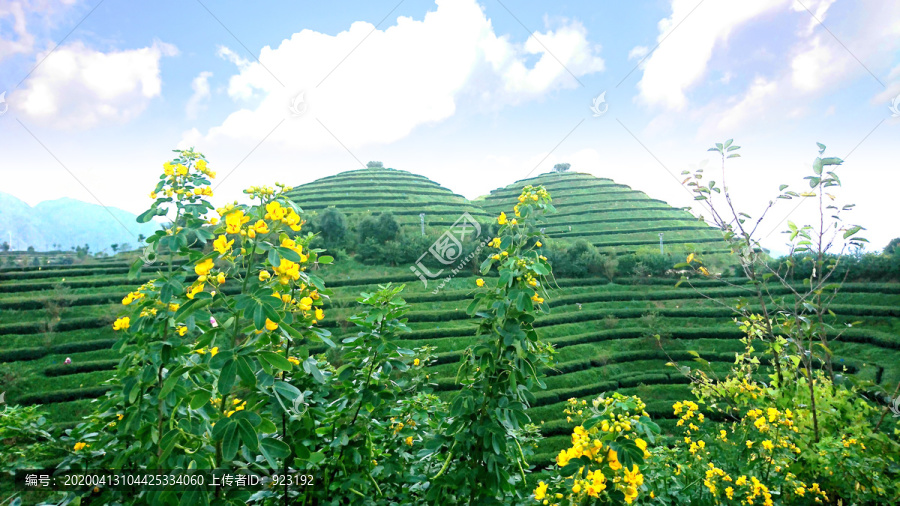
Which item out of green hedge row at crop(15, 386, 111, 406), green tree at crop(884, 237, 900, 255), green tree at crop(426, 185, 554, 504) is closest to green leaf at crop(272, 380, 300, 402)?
green tree at crop(426, 185, 554, 504)

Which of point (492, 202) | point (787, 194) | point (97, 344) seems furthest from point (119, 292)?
point (492, 202)

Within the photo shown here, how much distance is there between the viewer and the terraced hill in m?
14.2

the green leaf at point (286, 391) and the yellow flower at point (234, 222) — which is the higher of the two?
the yellow flower at point (234, 222)

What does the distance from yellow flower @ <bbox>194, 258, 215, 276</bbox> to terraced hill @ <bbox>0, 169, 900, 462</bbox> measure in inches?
474

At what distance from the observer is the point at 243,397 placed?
67.6 inches

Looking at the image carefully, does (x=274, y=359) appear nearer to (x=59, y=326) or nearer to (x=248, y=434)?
(x=248, y=434)

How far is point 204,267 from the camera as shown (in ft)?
5.16

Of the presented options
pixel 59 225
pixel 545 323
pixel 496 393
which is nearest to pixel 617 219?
pixel 545 323

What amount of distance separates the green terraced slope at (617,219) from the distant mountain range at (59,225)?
29.8 m

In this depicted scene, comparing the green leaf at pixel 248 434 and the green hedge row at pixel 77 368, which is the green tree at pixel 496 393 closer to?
the green leaf at pixel 248 434

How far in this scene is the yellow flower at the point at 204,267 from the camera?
1.54m

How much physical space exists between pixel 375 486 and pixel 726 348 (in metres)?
20.2

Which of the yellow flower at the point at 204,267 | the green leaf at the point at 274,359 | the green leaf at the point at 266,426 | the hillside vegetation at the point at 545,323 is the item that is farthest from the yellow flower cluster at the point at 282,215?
the hillside vegetation at the point at 545,323

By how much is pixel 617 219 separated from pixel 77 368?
35.4 m
